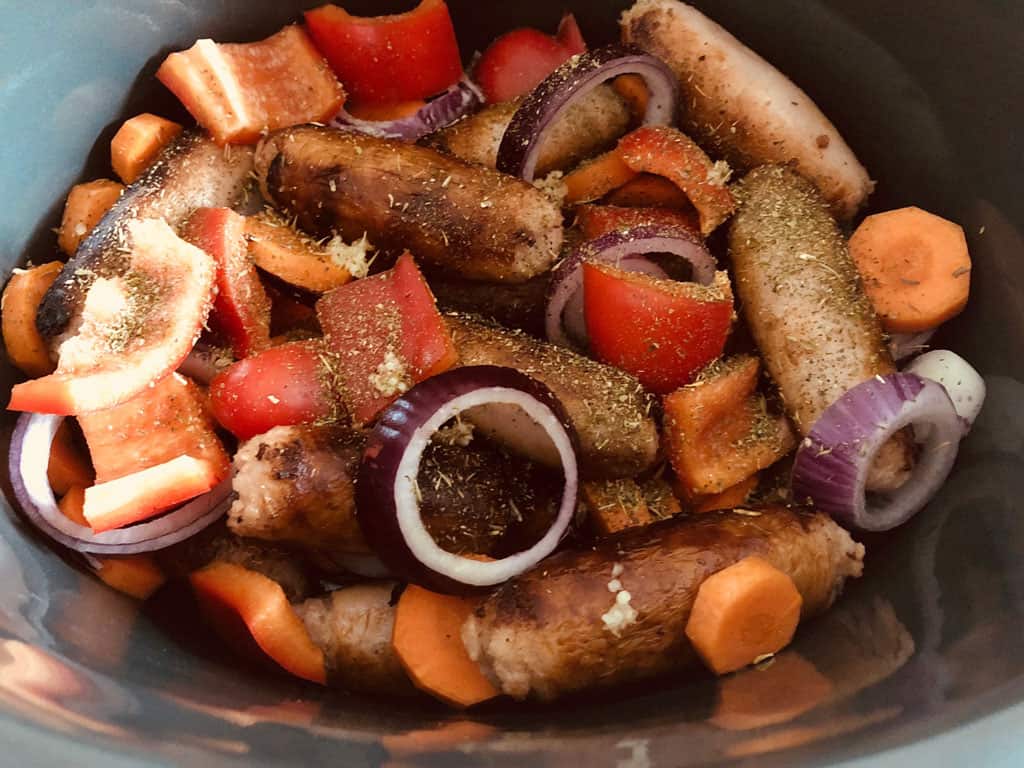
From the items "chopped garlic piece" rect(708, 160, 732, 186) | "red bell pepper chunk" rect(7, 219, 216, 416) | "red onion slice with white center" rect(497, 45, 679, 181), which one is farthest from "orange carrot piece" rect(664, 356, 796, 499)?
"red bell pepper chunk" rect(7, 219, 216, 416)

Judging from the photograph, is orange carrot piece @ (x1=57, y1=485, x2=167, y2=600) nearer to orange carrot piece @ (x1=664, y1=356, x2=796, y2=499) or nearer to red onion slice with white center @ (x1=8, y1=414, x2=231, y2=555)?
red onion slice with white center @ (x1=8, y1=414, x2=231, y2=555)

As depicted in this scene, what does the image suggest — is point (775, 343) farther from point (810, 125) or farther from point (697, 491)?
point (810, 125)

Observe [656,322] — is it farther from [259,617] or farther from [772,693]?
[259,617]

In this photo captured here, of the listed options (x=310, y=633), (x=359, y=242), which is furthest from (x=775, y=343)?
(x=310, y=633)

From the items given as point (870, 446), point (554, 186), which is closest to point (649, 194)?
point (554, 186)

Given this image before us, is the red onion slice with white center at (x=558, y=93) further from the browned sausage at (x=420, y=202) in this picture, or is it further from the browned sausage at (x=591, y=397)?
the browned sausage at (x=591, y=397)

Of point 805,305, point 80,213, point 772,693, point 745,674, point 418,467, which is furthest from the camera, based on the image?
point 80,213
